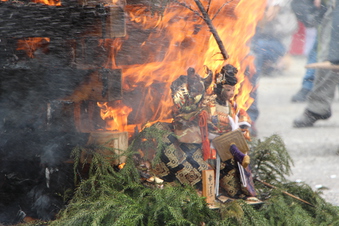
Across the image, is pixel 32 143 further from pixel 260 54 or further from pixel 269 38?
pixel 269 38

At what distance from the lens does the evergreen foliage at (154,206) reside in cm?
321

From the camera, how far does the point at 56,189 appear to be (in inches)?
150

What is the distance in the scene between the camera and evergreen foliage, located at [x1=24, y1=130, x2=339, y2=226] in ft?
10.5

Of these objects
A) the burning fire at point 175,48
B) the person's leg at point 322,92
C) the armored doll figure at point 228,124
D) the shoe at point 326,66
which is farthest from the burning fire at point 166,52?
the person's leg at point 322,92

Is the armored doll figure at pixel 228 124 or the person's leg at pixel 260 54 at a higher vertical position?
the armored doll figure at pixel 228 124

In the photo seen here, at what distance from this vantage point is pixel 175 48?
455 cm

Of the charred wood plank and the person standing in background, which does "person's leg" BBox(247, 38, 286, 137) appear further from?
the charred wood plank

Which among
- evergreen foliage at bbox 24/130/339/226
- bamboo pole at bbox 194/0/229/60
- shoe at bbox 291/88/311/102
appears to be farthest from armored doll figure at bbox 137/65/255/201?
shoe at bbox 291/88/311/102

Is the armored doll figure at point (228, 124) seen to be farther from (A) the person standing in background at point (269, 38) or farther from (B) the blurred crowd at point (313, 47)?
(B) the blurred crowd at point (313, 47)

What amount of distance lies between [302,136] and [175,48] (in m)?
3.74

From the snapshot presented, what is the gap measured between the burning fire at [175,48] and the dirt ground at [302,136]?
1.59m

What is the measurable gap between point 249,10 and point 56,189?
2.73 m

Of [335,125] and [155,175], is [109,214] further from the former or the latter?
[335,125]

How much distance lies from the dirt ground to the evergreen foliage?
694mm
